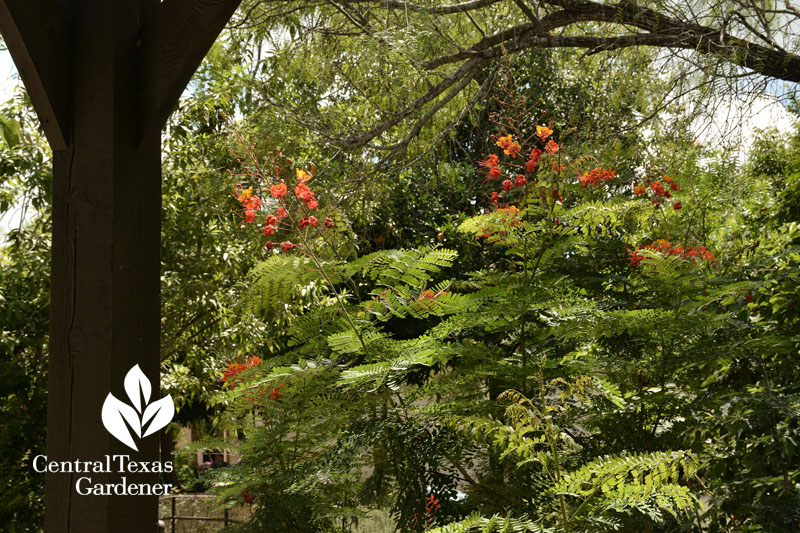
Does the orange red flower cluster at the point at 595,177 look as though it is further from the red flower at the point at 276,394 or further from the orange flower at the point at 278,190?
the red flower at the point at 276,394

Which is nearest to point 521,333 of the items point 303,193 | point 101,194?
point 303,193

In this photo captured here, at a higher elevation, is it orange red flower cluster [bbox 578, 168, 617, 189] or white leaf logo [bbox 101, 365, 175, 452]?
orange red flower cluster [bbox 578, 168, 617, 189]

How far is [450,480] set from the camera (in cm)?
199

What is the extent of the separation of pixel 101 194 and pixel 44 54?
1.05 feet

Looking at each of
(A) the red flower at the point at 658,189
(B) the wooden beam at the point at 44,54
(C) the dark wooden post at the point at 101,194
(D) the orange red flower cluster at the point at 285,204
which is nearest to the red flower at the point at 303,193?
(D) the orange red flower cluster at the point at 285,204

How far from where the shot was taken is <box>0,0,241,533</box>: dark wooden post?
4.59 ft

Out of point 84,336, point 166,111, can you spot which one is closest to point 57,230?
Answer: point 84,336

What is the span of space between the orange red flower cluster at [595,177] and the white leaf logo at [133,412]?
1778 mm

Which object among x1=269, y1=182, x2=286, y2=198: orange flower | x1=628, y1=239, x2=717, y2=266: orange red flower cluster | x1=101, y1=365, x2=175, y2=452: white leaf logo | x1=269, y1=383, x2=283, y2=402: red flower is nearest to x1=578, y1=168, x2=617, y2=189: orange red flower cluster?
x1=628, y1=239, x2=717, y2=266: orange red flower cluster

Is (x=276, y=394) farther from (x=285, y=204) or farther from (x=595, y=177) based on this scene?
(x=595, y=177)

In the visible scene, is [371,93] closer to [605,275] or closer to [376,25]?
[376,25]

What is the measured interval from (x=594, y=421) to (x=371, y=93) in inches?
98.2

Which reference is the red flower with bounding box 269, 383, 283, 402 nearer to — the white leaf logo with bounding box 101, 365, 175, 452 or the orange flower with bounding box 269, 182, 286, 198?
the orange flower with bounding box 269, 182, 286, 198

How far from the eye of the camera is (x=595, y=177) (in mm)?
2646
